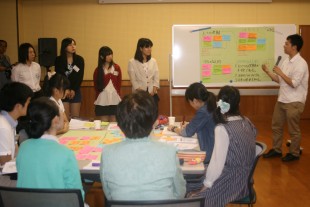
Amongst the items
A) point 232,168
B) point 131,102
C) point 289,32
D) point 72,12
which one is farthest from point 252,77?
point 131,102

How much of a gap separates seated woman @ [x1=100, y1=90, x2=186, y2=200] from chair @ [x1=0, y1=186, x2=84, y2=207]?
180 mm

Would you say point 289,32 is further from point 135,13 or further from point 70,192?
point 70,192

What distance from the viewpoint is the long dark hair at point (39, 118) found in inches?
75.2

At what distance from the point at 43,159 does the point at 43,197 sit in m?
0.22

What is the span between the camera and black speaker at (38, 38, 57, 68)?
704 centimetres

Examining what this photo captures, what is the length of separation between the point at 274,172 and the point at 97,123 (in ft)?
→ 7.06

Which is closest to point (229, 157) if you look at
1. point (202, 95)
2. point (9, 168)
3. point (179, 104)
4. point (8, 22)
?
point (202, 95)

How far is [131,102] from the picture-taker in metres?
1.81

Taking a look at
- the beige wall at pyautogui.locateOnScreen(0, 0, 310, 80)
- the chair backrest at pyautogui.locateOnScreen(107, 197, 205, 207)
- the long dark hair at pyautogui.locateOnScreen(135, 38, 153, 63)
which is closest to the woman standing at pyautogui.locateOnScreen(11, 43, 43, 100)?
the long dark hair at pyautogui.locateOnScreen(135, 38, 153, 63)

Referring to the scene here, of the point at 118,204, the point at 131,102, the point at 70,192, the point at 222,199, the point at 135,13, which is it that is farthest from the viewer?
the point at 135,13

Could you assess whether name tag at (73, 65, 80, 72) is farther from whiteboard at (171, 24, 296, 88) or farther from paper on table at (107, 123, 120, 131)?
paper on table at (107, 123, 120, 131)

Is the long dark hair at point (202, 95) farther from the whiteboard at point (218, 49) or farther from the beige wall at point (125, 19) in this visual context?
the beige wall at point (125, 19)

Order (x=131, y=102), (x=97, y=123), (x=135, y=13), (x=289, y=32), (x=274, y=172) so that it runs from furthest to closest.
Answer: (x=135, y=13) < (x=289, y=32) < (x=274, y=172) < (x=97, y=123) < (x=131, y=102)

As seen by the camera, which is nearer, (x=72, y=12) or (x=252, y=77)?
(x=252, y=77)
